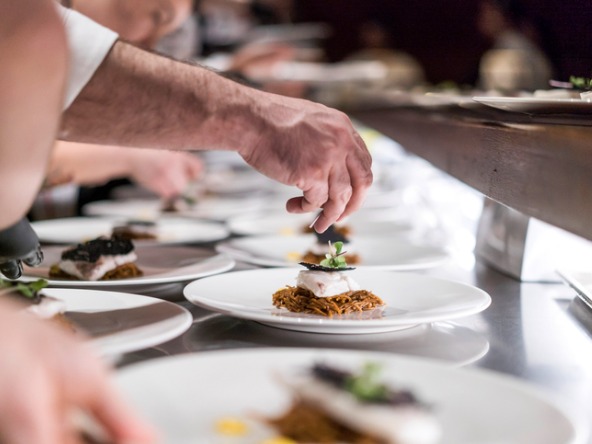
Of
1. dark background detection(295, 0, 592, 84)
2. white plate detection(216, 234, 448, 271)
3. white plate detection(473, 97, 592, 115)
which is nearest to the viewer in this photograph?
white plate detection(473, 97, 592, 115)

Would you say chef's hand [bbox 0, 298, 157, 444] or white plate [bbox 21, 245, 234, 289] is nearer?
chef's hand [bbox 0, 298, 157, 444]

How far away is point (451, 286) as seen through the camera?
1928 millimetres

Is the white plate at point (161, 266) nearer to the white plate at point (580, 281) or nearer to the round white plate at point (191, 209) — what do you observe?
the white plate at point (580, 281)

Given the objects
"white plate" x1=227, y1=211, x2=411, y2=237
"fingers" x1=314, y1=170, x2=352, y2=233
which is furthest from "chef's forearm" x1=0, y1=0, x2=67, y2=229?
"white plate" x1=227, y1=211, x2=411, y2=237

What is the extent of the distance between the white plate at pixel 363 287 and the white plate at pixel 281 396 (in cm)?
36

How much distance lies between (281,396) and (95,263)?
1.15 meters

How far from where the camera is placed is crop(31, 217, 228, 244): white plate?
2.87 metres

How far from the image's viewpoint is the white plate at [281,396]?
3.40 feet

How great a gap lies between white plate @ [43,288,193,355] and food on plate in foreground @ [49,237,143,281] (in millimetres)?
311

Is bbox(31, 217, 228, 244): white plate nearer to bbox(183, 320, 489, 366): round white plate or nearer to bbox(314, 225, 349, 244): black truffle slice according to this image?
bbox(314, 225, 349, 244): black truffle slice

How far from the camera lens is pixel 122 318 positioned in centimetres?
160

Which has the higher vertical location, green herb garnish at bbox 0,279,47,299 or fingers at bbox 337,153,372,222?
fingers at bbox 337,153,372,222

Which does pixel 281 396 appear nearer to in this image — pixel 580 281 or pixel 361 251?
pixel 580 281

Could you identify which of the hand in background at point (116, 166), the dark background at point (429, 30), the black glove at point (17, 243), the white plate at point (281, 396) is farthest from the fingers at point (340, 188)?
the dark background at point (429, 30)
